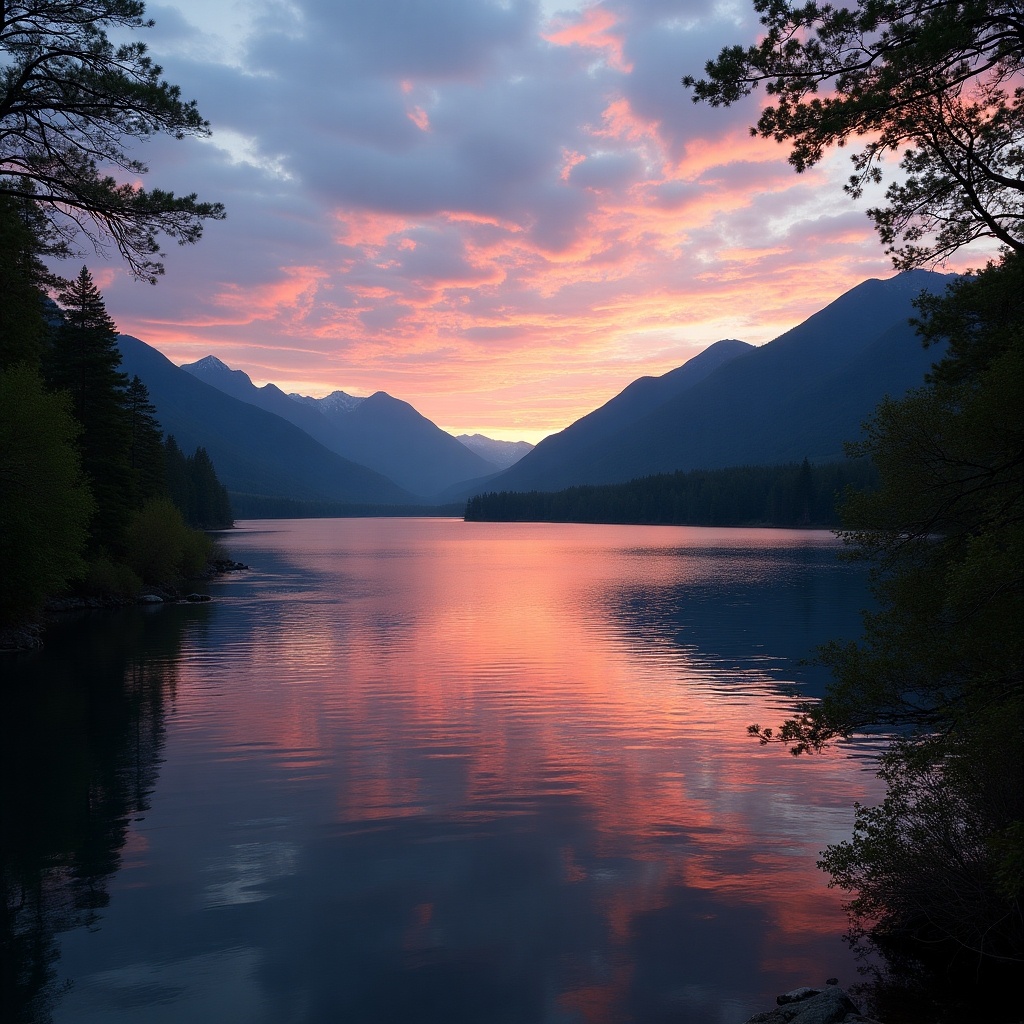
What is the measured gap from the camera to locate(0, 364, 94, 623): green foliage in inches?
1369

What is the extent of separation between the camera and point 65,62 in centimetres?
1636

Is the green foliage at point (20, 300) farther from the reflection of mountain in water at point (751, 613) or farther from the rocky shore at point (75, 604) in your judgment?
the reflection of mountain in water at point (751, 613)

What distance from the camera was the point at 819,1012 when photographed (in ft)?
33.7

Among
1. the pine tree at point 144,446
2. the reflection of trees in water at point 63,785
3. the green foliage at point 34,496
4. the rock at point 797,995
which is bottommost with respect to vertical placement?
the reflection of trees in water at point 63,785

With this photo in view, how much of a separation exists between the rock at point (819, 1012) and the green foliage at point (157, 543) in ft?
215

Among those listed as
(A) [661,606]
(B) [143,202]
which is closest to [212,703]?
(B) [143,202]

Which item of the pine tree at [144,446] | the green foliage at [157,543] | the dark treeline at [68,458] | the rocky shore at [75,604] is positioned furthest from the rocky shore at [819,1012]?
the pine tree at [144,446]

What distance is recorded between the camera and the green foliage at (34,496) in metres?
34.8

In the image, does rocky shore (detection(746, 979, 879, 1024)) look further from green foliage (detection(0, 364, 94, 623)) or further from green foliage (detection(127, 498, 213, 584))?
green foliage (detection(127, 498, 213, 584))

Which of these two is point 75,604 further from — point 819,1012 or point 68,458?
point 819,1012

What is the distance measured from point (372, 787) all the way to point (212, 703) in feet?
42.1

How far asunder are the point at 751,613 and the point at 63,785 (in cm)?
4903

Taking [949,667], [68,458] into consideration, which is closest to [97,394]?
[68,458]

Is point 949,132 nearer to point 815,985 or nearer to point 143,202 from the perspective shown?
point 815,985
